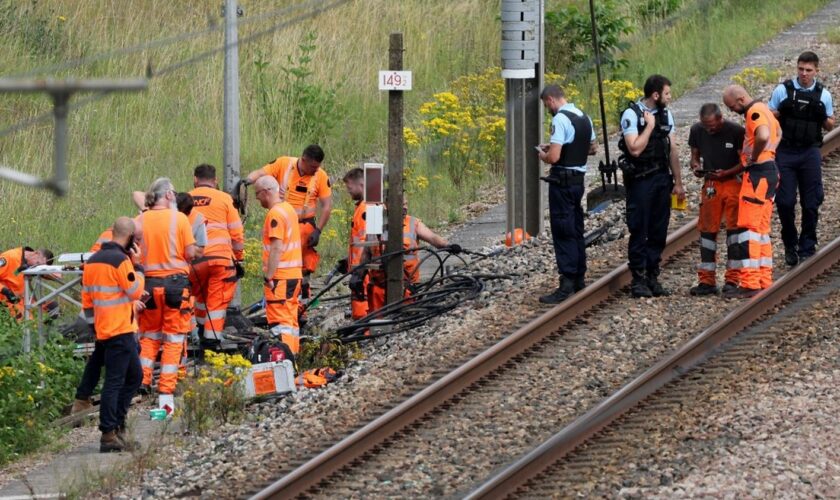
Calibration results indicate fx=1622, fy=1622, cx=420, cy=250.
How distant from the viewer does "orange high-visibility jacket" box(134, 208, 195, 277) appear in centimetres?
1309

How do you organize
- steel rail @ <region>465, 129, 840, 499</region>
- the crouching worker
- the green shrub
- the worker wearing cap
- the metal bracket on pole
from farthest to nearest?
the green shrub
the worker wearing cap
the crouching worker
steel rail @ <region>465, 129, 840, 499</region>
the metal bracket on pole

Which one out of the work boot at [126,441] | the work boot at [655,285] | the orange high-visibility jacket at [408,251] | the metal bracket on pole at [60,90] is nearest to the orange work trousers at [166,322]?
the work boot at [126,441]

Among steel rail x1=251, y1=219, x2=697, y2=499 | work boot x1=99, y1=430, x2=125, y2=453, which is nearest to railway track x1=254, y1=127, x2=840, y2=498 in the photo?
steel rail x1=251, y1=219, x2=697, y2=499

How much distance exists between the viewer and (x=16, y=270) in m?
15.8

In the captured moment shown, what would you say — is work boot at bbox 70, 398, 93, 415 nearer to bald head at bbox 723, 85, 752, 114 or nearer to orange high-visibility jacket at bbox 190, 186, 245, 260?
orange high-visibility jacket at bbox 190, 186, 245, 260

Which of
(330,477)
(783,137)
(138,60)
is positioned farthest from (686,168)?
(138,60)

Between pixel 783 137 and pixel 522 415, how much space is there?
170 inches

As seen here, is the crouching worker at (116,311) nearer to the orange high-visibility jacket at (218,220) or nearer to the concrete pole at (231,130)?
the orange high-visibility jacket at (218,220)

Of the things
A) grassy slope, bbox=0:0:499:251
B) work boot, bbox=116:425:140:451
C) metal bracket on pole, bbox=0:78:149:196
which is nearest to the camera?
metal bracket on pole, bbox=0:78:149:196

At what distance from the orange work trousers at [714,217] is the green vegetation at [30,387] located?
17.8 ft

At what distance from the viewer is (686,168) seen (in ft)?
58.3

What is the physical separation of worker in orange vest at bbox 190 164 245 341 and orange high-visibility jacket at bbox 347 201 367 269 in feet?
3.60

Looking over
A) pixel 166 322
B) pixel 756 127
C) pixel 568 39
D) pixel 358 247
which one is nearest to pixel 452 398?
pixel 166 322

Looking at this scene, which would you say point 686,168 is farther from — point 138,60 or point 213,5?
point 213,5
